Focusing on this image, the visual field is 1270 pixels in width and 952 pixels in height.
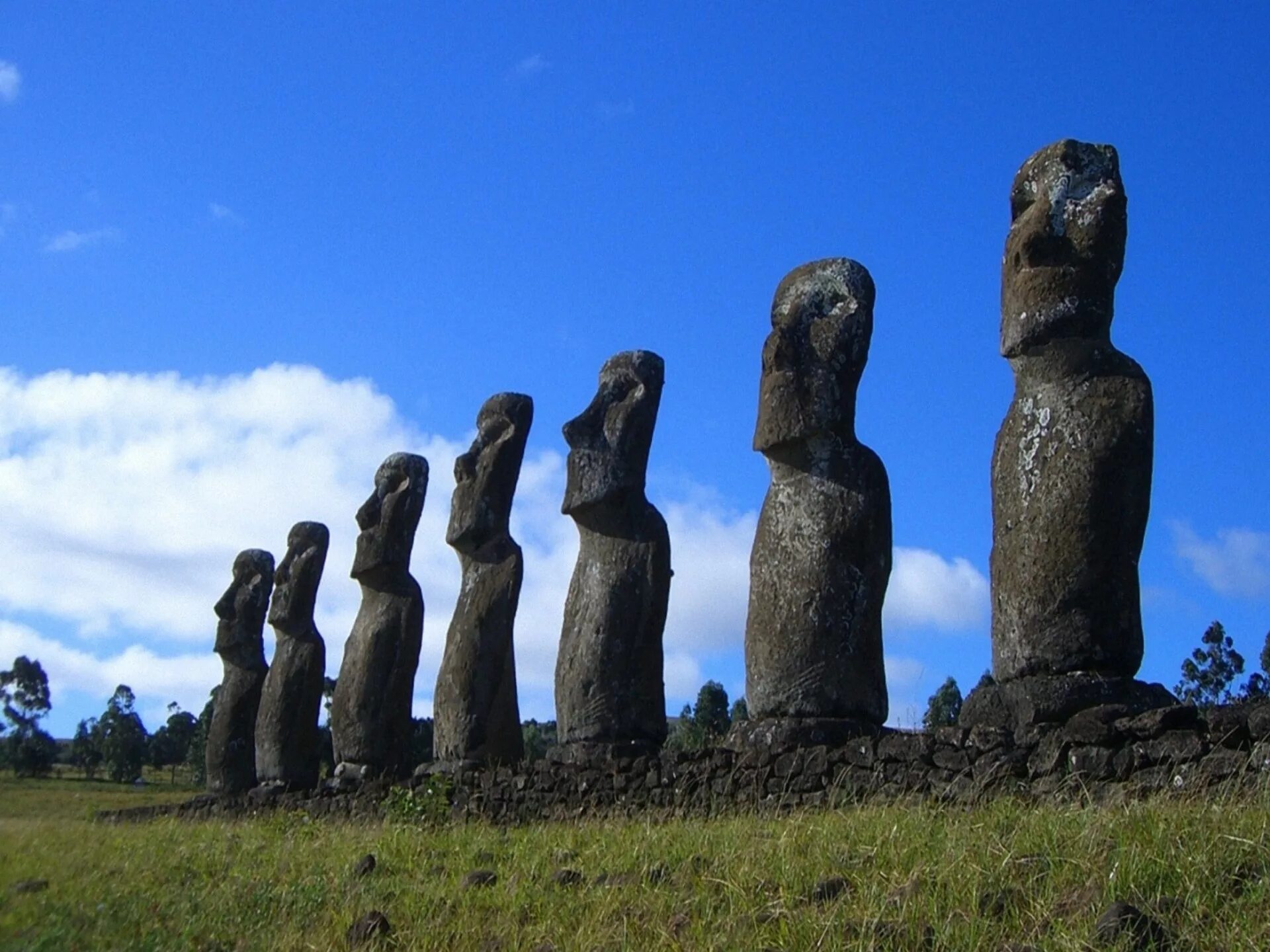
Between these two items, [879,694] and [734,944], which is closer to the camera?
[734,944]

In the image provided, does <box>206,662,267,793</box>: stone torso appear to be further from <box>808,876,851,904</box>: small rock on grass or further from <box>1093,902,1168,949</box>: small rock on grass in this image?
<box>1093,902,1168,949</box>: small rock on grass

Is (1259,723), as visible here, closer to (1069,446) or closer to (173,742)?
(1069,446)

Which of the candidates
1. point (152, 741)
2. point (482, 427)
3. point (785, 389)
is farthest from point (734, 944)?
point (152, 741)

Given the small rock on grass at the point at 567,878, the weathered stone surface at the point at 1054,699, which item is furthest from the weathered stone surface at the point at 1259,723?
the small rock on grass at the point at 567,878

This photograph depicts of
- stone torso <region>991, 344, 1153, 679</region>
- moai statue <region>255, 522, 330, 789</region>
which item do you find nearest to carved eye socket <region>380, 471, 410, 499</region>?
moai statue <region>255, 522, 330, 789</region>

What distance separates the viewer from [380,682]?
16.4 metres

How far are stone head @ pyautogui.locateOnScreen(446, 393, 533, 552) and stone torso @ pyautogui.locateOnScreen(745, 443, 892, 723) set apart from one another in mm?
4305

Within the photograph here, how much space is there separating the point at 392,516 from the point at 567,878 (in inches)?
362

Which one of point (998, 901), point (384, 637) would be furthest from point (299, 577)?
point (998, 901)

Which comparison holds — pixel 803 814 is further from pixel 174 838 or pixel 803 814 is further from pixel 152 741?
pixel 152 741

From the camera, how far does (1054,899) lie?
21.6 ft

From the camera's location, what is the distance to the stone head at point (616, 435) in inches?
544

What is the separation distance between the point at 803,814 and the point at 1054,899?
121 inches

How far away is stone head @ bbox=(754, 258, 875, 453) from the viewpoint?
39.1ft
